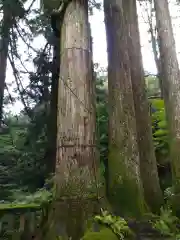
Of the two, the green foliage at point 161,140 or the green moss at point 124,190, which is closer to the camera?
the green moss at point 124,190

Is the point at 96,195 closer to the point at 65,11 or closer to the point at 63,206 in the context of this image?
the point at 63,206

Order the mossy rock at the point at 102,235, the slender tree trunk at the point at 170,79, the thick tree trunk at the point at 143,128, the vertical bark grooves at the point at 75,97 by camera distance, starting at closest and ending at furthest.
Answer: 1. the mossy rock at the point at 102,235
2. the vertical bark grooves at the point at 75,97
3. the thick tree trunk at the point at 143,128
4. the slender tree trunk at the point at 170,79

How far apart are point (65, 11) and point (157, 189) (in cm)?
424

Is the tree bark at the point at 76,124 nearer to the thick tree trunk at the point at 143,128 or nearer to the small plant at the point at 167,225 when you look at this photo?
the small plant at the point at 167,225

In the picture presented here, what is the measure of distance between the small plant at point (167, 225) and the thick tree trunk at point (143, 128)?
1.07 m

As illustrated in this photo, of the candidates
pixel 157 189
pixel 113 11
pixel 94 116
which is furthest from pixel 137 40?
pixel 94 116

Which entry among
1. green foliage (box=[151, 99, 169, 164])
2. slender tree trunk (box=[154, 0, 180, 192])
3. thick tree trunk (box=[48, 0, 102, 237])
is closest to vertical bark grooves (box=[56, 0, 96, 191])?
thick tree trunk (box=[48, 0, 102, 237])

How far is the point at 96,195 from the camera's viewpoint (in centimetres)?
374

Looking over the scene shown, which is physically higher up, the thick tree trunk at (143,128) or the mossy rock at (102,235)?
the thick tree trunk at (143,128)

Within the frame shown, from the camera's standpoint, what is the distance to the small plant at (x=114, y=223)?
3.70 meters

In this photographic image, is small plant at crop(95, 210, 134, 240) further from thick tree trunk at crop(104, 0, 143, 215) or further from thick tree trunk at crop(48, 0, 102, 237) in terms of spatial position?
thick tree trunk at crop(104, 0, 143, 215)

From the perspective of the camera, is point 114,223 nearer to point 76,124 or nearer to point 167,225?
point 76,124

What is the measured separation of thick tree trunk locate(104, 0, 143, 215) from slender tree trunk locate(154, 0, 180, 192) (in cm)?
143

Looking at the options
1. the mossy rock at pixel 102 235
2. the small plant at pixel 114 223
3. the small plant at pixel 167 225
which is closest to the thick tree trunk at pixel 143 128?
the small plant at pixel 167 225
